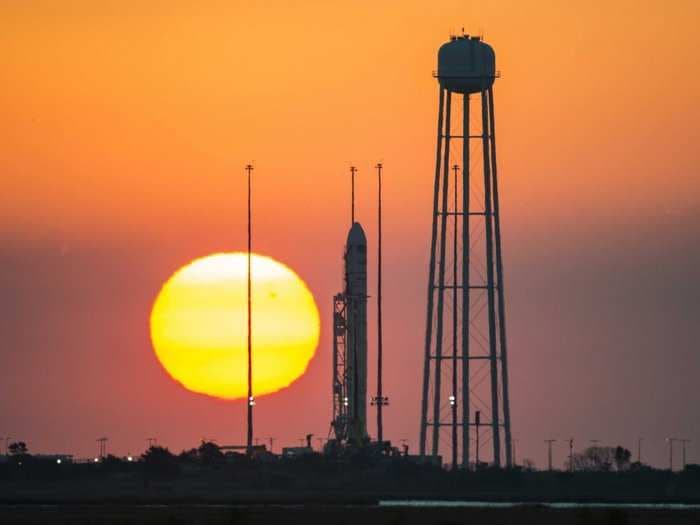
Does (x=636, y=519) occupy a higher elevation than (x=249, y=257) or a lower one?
lower

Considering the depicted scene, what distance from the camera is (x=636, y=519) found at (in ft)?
403

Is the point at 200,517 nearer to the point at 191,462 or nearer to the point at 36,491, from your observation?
the point at 36,491

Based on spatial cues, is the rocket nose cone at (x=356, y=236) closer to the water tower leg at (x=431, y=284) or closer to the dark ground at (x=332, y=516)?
the water tower leg at (x=431, y=284)

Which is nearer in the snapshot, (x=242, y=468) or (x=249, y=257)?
(x=249, y=257)


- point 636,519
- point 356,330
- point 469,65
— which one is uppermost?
point 469,65

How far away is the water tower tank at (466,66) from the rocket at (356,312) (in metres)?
20.1

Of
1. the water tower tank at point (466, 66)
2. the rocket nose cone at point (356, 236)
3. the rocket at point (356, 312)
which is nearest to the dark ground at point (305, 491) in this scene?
the rocket at point (356, 312)

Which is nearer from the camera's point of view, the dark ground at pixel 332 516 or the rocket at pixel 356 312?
the dark ground at pixel 332 516

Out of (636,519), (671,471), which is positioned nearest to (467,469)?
(671,471)

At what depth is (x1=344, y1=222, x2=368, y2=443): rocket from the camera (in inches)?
7141

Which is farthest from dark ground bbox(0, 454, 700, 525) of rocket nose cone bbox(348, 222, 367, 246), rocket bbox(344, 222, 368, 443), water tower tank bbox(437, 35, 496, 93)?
water tower tank bbox(437, 35, 496, 93)

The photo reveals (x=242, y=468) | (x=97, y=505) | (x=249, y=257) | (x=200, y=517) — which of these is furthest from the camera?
(x=242, y=468)

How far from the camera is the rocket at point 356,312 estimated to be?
7141 inches

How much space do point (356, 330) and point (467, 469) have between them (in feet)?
43.2
